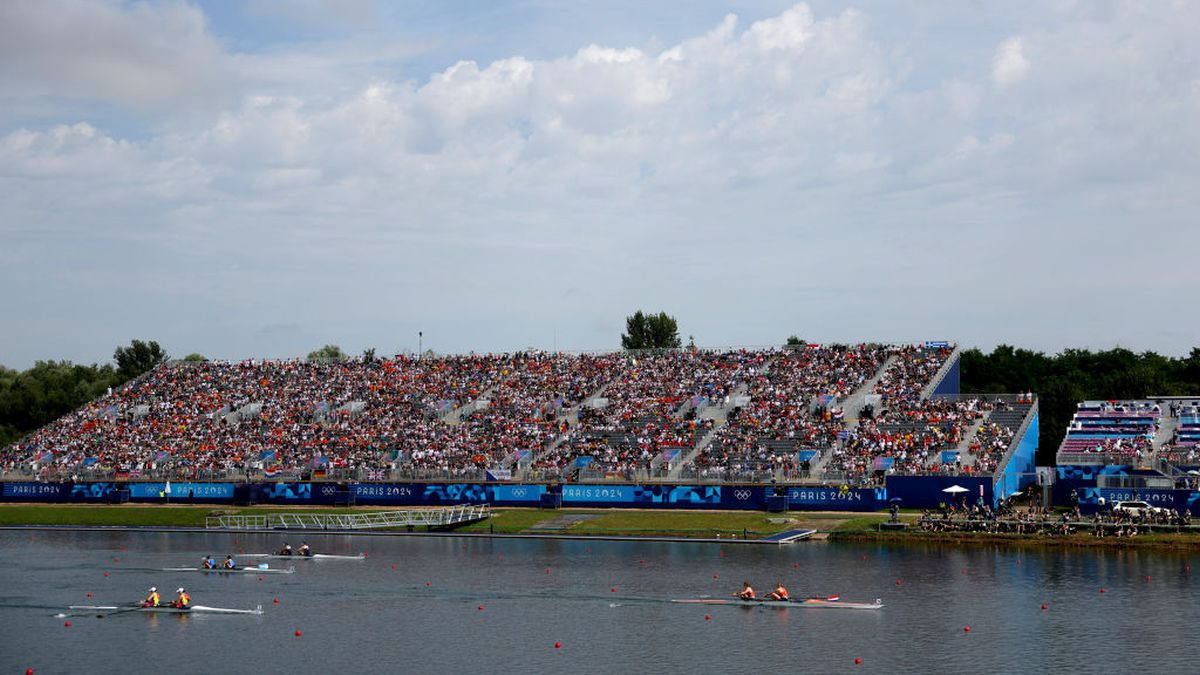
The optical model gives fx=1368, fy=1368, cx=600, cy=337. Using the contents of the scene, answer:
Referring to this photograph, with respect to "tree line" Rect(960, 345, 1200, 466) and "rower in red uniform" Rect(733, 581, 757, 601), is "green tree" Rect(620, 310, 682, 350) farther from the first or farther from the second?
"rower in red uniform" Rect(733, 581, 757, 601)

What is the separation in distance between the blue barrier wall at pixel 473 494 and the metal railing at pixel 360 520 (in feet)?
6.49

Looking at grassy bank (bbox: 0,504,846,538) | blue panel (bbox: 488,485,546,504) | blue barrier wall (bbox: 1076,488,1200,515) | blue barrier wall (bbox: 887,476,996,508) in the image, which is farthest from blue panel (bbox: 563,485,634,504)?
blue barrier wall (bbox: 1076,488,1200,515)

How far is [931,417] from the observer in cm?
9294

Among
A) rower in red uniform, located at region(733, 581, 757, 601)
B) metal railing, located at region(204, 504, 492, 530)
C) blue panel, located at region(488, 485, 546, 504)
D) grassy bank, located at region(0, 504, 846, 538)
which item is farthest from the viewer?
blue panel, located at region(488, 485, 546, 504)

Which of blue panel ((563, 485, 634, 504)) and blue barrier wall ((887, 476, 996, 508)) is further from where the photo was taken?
blue panel ((563, 485, 634, 504))

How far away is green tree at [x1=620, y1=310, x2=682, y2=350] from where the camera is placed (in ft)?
515

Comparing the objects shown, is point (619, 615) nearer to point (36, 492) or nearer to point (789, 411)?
point (789, 411)

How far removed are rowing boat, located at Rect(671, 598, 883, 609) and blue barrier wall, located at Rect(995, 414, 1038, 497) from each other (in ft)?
93.8

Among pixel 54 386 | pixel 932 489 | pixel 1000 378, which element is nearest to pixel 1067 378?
pixel 1000 378

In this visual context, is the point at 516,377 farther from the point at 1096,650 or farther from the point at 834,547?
the point at 1096,650

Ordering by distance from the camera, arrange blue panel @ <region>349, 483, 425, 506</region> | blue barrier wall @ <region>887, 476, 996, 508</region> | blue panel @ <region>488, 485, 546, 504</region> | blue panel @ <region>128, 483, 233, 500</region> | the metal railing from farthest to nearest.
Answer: blue panel @ <region>128, 483, 233, 500</region> → blue panel @ <region>349, 483, 425, 506</region> → blue panel @ <region>488, 485, 546, 504</region> → the metal railing → blue barrier wall @ <region>887, 476, 996, 508</region>

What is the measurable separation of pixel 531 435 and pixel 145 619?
44669mm

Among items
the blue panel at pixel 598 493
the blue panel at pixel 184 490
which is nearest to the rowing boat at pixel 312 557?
the blue panel at pixel 598 493

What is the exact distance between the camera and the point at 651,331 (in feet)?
517
